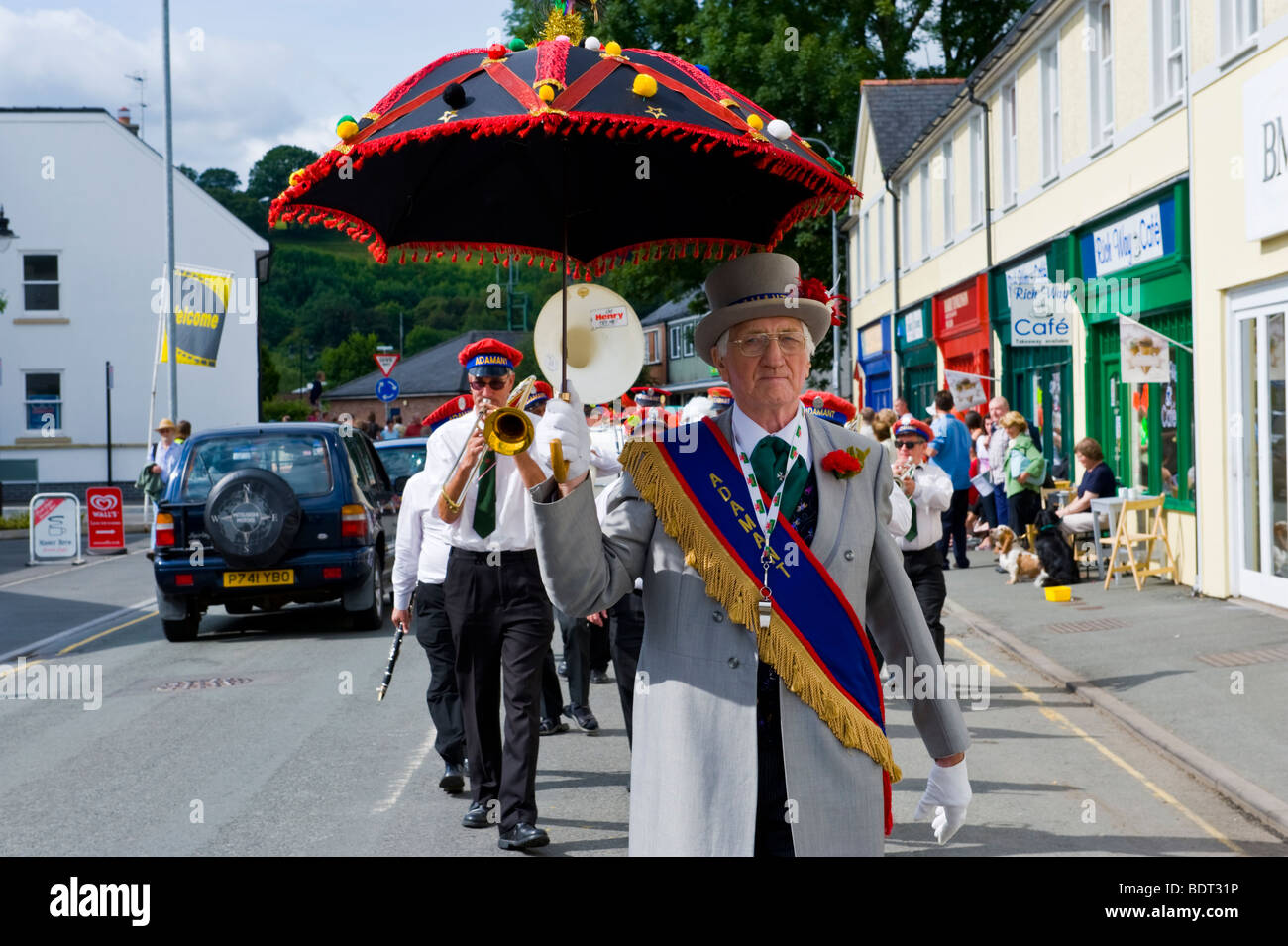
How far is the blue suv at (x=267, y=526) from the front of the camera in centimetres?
1232

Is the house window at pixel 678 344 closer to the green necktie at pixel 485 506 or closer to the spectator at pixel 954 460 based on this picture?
the spectator at pixel 954 460

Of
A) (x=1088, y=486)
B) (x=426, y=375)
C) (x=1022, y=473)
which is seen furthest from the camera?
(x=426, y=375)

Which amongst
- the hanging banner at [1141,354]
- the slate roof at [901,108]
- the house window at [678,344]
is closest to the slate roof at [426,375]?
the house window at [678,344]

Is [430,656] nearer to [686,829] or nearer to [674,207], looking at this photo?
[674,207]

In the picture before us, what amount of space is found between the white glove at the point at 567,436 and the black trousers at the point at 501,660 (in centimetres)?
313

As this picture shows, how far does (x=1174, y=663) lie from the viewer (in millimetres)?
10492

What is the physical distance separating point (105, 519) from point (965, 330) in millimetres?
15562

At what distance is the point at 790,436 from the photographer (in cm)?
330

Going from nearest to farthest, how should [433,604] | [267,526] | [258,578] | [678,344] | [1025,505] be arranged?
[433,604] < [267,526] < [258,578] < [1025,505] < [678,344]

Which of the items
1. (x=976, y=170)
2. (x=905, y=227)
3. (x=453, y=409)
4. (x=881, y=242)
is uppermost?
(x=881, y=242)

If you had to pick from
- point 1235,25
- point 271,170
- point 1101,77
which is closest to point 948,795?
point 1235,25

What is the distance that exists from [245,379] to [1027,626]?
32904 millimetres

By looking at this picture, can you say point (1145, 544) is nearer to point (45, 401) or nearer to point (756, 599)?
point (756, 599)
